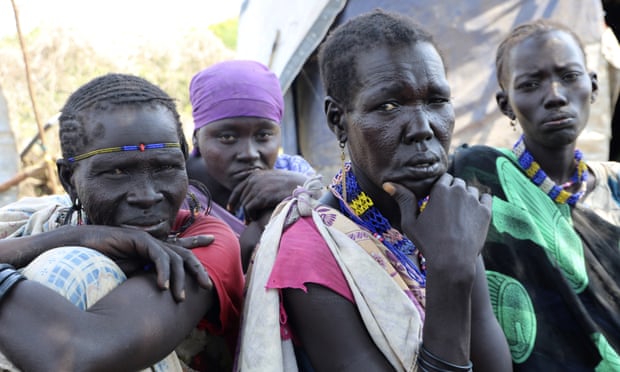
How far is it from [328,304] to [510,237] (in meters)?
1.15

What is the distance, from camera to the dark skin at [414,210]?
1.69 metres

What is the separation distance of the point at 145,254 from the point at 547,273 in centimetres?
156

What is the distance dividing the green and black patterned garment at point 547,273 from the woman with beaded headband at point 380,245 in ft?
2.05

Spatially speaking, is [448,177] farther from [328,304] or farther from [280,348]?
[280,348]

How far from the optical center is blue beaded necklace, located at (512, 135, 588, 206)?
2.74 meters

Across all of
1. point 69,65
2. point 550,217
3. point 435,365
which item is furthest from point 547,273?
point 69,65

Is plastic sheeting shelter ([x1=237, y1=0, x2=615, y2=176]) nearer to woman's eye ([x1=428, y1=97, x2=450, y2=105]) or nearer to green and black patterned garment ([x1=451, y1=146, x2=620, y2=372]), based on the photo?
green and black patterned garment ([x1=451, y1=146, x2=620, y2=372])

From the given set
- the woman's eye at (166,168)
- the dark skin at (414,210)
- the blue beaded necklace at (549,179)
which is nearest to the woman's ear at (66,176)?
the woman's eye at (166,168)

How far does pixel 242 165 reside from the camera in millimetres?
2939

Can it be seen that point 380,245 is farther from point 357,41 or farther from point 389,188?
point 357,41

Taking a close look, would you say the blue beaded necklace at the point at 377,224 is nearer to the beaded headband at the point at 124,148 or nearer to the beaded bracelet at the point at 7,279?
the beaded headband at the point at 124,148

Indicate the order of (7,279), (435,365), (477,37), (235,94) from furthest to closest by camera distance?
1. (477,37)
2. (235,94)
3. (435,365)
4. (7,279)

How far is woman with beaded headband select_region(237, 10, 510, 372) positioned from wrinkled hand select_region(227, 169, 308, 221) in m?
0.57

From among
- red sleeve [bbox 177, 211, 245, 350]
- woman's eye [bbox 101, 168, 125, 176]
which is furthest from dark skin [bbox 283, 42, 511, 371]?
woman's eye [bbox 101, 168, 125, 176]
